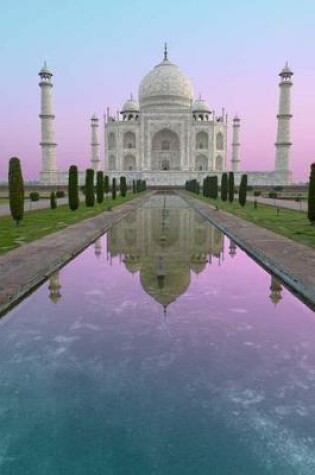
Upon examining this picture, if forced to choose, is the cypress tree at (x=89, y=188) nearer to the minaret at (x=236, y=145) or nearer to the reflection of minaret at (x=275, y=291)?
the reflection of minaret at (x=275, y=291)

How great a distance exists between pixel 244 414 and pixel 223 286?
2970mm

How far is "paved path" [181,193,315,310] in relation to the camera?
17.1ft

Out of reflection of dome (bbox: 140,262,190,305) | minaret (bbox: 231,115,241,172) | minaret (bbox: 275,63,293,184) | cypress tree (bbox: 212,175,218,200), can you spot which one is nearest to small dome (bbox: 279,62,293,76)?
minaret (bbox: 275,63,293,184)

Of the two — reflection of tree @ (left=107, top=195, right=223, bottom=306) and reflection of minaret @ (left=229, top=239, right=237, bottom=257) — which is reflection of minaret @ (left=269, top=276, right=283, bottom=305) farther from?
reflection of minaret @ (left=229, top=239, right=237, bottom=257)

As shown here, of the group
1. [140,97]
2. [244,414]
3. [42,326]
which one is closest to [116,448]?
[244,414]

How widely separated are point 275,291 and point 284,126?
140ft

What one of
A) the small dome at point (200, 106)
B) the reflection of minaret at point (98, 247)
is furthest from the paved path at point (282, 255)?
the small dome at point (200, 106)

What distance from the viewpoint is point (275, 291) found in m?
5.16

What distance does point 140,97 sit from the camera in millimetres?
56594

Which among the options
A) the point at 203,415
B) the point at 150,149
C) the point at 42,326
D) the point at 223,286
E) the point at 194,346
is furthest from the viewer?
the point at 150,149

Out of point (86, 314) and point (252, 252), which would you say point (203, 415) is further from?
point (252, 252)

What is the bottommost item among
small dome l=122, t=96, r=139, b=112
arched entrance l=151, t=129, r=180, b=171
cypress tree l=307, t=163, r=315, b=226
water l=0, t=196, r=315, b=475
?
water l=0, t=196, r=315, b=475

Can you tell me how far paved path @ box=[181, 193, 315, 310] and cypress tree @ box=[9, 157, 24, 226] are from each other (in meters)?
5.47

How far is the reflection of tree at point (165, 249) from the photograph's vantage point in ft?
18.0
